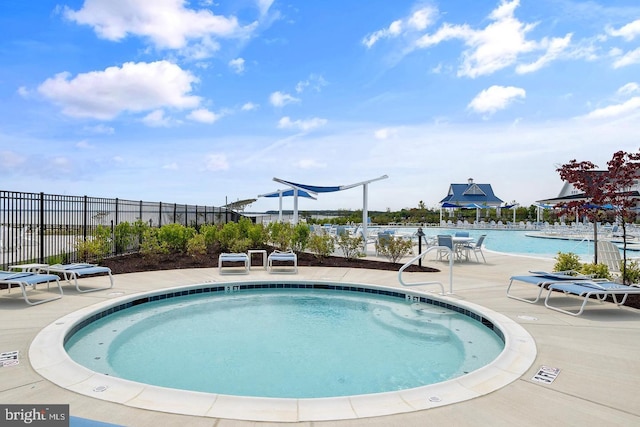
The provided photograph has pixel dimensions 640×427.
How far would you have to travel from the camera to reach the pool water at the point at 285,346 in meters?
3.70

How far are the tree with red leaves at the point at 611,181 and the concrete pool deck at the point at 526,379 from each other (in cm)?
260

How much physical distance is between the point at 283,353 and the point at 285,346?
25 centimetres

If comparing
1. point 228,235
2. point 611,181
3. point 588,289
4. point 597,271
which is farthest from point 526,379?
point 228,235

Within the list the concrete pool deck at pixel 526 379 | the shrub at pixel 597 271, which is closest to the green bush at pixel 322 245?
the concrete pool deck at pixel 526 379

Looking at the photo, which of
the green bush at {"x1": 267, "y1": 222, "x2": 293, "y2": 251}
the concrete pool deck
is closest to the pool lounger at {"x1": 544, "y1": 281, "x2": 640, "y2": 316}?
the concrete pool deck

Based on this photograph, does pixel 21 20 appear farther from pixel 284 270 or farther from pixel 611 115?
pixel 611 115

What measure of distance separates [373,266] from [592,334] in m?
6.01

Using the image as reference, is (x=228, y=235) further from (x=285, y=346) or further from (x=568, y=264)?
(x=568, y=264)

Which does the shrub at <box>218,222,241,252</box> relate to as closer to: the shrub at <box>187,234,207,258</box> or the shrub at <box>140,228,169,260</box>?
the shrub at <box>187,234,207,258</box>

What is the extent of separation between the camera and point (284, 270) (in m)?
9.38

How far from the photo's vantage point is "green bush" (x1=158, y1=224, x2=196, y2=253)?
10.8 m

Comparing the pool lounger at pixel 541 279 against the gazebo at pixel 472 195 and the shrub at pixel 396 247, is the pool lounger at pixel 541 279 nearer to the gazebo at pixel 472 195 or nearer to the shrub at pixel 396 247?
the shrub at pixel 396 247

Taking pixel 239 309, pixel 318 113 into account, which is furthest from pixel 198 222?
pixel 239 309

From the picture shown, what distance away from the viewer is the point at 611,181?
800 centimetres
